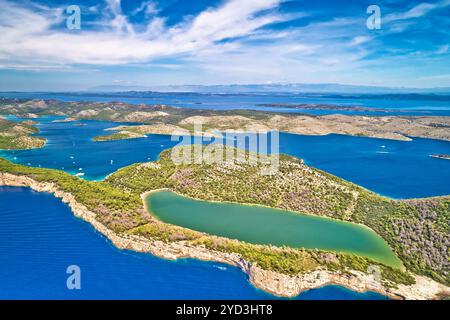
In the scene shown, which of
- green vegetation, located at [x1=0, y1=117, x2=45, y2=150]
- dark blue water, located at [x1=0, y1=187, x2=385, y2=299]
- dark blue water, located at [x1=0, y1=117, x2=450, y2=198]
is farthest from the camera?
green vegetation, located at [x1=0, y1=117, x2=45, y2=150]

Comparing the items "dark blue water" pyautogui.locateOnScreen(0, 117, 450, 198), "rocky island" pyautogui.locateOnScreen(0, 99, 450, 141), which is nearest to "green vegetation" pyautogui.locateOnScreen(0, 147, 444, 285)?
"dark blue water" pyautogui.locateOnScreen(0, 117, 450, 198)

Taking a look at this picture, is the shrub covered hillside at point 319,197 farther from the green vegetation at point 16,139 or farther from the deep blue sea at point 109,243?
the green vegetation at point 16,139

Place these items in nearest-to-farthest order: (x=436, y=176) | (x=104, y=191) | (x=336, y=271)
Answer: (x=336, y=271), (x=104, y=191), (x=436, y=176)

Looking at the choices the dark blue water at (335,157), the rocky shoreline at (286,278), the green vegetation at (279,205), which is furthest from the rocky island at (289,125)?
the rocky shoreline at (286,278)

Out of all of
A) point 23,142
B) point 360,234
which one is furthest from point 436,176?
point 23,142

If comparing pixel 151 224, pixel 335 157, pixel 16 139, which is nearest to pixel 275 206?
pixel 151 224

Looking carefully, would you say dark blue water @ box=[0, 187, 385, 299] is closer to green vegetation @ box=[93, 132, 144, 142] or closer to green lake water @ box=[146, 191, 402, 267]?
green lake water @ box=[146, 191, 402, 267]

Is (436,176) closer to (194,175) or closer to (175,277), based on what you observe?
(194,175)

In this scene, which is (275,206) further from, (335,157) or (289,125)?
(289,125)
